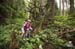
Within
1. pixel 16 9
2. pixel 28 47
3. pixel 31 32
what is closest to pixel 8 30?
pixel 31 32

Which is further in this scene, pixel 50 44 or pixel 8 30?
pixel 8 30

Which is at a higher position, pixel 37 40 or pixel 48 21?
pixel 48 21

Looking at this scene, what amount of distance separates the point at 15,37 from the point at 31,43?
0.92 m

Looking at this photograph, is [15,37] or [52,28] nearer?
[15,37]

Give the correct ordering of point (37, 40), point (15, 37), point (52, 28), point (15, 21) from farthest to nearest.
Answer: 1. point (15, 21)
2. point (52, 28)
3. point (37, 40)
4. point (15, 37)

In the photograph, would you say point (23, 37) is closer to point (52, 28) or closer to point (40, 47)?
point (40, 47)

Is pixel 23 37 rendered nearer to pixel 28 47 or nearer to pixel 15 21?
pixel 28 47

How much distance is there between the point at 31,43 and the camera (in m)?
10.9

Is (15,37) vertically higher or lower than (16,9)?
lower

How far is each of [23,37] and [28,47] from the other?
965mm

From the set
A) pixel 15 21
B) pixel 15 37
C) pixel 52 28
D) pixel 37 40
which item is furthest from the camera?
pixel 15 21

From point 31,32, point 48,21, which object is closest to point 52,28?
point 48,21

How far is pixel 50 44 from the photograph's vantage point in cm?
1092

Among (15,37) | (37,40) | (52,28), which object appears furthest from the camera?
(52,28)
